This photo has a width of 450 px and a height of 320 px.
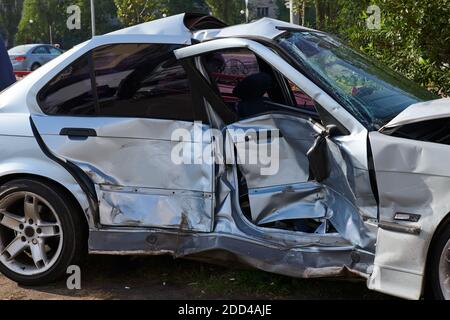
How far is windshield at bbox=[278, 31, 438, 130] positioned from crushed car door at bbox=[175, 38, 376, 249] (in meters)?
0.15

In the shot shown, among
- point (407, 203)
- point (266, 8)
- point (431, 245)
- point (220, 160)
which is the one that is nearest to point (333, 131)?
point (407, 203)

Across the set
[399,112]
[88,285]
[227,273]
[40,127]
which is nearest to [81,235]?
[88,285]

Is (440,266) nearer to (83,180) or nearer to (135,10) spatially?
(83,180)

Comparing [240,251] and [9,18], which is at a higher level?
[9,18]

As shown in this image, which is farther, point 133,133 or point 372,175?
point 133,133

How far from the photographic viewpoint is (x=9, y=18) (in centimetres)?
7244

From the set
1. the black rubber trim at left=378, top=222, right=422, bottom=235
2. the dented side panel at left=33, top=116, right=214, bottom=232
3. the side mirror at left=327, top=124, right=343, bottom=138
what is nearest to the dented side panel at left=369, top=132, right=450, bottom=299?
the black rubber trim at left=378, top=222, right=422, bottom=235

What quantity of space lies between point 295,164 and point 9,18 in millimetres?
75032

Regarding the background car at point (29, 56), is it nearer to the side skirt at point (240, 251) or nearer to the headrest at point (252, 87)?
the headrest at point (252, 87)

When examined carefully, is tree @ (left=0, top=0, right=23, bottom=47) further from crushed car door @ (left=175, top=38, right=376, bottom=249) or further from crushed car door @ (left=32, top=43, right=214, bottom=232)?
crushed car door @ (left=175, top=38, right=376, bottom=249)

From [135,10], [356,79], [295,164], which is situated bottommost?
[295,164]

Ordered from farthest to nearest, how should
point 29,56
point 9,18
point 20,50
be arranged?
point 9,18
point 20,50
point 29,56
